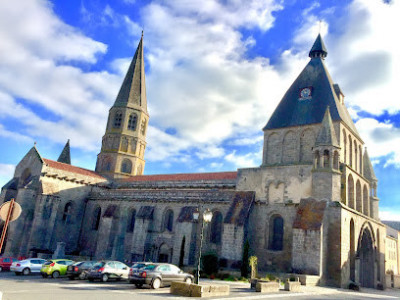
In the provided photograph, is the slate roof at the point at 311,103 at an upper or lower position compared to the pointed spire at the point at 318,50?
lower

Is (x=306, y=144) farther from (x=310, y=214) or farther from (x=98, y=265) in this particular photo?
(x=98, y=265)

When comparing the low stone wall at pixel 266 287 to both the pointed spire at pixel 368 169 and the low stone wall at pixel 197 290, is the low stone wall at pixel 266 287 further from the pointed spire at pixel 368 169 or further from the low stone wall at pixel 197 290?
the pointed spire at pixel 368 169

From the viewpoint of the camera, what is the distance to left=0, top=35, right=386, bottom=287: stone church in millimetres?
26656

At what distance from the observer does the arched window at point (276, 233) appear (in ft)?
93.8

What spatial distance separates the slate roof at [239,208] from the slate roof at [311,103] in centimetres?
785

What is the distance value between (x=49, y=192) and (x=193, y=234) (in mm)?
18599

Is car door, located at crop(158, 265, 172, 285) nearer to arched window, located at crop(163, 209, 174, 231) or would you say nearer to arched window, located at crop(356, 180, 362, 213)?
arched window, located at crop(163, 209, 174, 231)

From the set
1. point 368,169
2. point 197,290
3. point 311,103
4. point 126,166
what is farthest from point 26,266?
point 368,169

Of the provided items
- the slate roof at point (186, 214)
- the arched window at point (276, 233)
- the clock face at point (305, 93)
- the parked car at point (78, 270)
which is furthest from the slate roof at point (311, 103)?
the parked car at point (78, 270)

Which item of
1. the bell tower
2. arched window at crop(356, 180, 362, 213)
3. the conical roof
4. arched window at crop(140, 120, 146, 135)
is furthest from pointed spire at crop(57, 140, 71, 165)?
arched window at crop(356, 180, 362, 213)

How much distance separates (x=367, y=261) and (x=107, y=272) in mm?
25020

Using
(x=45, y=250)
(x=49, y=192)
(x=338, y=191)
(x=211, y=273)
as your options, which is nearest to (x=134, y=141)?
(x=49, y=192)

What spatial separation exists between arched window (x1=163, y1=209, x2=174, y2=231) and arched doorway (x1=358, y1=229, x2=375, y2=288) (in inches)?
739

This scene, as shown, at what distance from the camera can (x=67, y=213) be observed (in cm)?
4038
